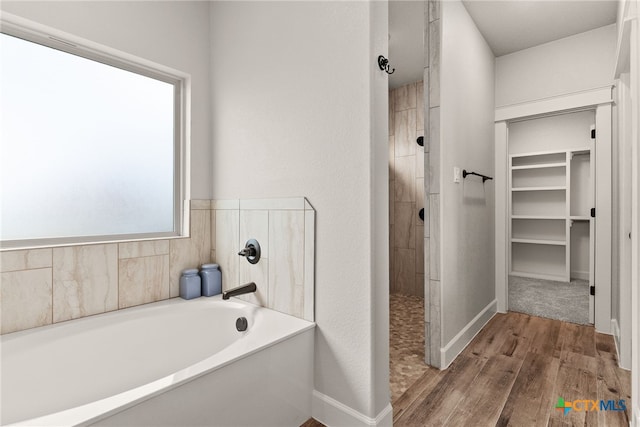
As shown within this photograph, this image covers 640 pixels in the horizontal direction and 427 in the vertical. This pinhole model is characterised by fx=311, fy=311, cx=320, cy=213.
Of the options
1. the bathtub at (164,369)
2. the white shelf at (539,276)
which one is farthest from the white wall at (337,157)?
the white shelf at (539,276)

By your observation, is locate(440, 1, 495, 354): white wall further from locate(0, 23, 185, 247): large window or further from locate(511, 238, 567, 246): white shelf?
locate(511, 238, 567, 246): white shelf

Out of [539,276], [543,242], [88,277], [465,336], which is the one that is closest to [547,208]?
[543,242]

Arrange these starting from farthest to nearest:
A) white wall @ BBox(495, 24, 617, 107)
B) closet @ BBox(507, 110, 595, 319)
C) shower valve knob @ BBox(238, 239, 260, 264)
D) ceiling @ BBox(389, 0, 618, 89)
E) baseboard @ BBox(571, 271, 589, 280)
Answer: baseboard @ BBox(571, 271, 589, 280), closet @ BBox(507, 110, 595, 319), white wall @ BBox(495, 24, 617, 107), ceiling @ BBox(389, 0, 618, 89), shower valve knob @ BBox(238, 239, 260, 264)

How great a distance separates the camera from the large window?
1525 mm

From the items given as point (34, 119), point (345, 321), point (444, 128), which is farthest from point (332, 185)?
point (34, 119)

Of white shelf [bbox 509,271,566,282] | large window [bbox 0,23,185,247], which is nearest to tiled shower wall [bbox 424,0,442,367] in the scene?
large window [bbox 0,23,185,247]

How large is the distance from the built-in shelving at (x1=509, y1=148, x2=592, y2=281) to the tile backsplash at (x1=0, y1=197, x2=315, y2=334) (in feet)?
12.7

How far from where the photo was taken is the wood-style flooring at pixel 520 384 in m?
1.55

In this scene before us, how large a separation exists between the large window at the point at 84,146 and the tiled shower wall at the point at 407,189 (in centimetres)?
248

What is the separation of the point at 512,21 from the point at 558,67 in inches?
27.0

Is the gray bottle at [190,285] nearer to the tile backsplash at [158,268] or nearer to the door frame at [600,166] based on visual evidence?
the tile backsplash at [158,268]

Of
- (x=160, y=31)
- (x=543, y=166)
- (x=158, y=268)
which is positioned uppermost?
(x=160, y=31)

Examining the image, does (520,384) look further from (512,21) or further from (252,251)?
(512,21)

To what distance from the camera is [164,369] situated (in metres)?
1.71
